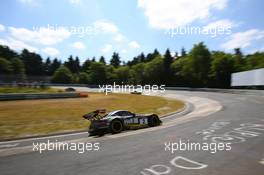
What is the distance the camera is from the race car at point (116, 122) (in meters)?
15.7

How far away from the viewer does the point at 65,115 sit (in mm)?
23438

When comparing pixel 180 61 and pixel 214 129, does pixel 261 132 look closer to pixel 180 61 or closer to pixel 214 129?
pixel 214 129

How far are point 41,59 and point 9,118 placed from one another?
148 metres

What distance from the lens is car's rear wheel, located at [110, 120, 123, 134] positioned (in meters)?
15.7

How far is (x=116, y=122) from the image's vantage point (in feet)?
52.5

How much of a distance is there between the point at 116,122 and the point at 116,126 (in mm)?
232

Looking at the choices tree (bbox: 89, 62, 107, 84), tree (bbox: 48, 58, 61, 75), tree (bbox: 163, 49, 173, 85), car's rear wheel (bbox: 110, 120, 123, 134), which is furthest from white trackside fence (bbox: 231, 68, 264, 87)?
tree (bbox: 48, 58, 61, 75)

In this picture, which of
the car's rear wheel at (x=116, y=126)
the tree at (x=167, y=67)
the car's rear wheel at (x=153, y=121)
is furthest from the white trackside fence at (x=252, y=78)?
the tree at (x=167, y=67)

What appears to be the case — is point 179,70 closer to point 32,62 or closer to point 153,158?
point 153,158

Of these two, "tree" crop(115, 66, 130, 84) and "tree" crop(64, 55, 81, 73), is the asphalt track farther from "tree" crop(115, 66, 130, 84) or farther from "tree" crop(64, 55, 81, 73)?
"tree" crop(64, 55, 81, 73)

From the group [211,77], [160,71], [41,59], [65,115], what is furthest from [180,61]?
[41,59]
